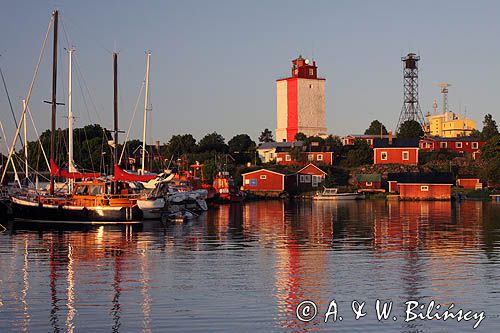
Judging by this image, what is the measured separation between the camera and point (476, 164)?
11031 centimetres

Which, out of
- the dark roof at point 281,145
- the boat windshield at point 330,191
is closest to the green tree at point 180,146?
the dark roof at point 281,145

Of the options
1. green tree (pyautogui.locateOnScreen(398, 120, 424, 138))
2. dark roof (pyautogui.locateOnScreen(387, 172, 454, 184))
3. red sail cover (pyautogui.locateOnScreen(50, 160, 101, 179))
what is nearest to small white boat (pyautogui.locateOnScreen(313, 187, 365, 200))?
dark roof (pyautogui.locateOnScreen(387, 172, 454, 184))

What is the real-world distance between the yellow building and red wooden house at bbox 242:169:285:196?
54957mm

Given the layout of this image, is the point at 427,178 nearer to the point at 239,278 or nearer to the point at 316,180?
the point at 316,180

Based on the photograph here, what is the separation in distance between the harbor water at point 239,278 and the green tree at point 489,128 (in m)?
87.7

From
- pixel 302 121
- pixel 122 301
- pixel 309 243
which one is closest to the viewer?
pixel 122 301

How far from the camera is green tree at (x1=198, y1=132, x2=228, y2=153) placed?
134250 millimetres

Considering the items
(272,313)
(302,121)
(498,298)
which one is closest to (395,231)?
(498,298)

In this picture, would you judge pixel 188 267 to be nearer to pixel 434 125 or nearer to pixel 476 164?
pixel 476 164

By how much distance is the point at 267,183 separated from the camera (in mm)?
108375

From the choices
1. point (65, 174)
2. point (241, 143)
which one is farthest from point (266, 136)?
point (65, 174)

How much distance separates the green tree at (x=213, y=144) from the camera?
134250 millimetres

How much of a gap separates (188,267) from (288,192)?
79370mm

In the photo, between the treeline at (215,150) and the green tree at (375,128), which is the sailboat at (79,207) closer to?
the treeline at (215,150)
